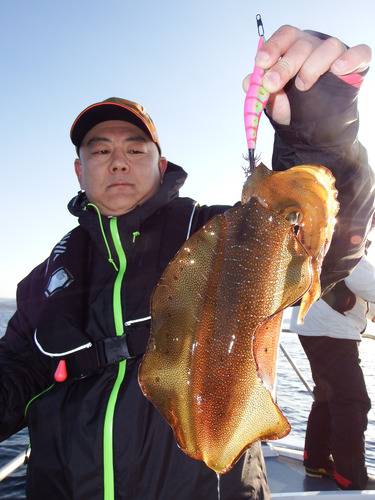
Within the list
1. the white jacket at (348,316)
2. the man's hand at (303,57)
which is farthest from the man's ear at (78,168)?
the white jacket at (348,316)

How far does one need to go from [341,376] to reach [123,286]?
128 inches

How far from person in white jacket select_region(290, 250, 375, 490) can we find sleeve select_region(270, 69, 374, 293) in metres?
2.56

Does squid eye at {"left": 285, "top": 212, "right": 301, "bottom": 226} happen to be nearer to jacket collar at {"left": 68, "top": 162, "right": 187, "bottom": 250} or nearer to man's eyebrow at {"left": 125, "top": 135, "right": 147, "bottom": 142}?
jacket collar at {"left": 68, "top": 162, "right": 187, "bottom": 250}

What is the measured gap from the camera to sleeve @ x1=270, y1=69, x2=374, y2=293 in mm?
1857

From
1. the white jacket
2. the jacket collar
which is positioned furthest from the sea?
the jacket collar

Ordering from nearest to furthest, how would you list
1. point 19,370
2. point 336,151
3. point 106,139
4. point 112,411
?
point 336,151 < point 112,411 < point 19,370 < point 106,139

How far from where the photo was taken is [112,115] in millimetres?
3262

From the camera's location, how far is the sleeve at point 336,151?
186 centimetres

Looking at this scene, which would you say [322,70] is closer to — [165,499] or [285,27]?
[285,27]

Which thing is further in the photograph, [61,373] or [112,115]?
[112,115]

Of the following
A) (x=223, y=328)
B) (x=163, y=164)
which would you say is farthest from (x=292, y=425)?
(x=223, y=328)

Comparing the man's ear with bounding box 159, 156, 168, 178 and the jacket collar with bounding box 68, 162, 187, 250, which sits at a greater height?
the man's ear with bounding box 159, 156, 168, 178

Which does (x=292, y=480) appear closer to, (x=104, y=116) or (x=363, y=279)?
(x=363, y=279)

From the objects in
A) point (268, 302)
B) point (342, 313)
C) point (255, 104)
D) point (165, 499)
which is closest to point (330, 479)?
point (342, 313)
